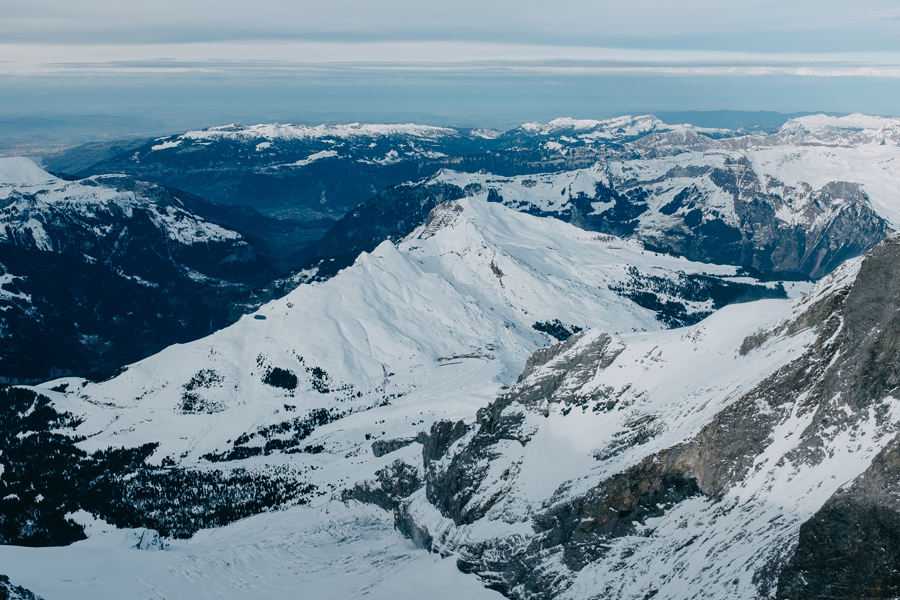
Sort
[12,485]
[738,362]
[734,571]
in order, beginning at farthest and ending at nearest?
[12,485]
[738,362]
[734,571]

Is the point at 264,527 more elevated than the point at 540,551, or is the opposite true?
the point at 540,551

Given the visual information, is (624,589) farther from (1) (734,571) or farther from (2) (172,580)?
(2) (172,580)

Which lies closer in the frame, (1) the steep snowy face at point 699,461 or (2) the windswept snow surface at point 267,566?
(1) the steep snowy face at point 699,461

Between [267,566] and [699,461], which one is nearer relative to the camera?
[699,461]

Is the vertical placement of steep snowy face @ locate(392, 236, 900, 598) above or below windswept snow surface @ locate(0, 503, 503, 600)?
above

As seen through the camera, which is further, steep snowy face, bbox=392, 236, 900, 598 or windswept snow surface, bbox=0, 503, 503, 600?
windswept snow surface, bbox=0, 503, 503, 600

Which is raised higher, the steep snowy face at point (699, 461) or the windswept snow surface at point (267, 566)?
the steep snowy face at point (699, 461)

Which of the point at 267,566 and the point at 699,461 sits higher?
the point at 699,461

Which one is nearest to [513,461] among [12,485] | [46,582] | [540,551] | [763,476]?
[540,551]
